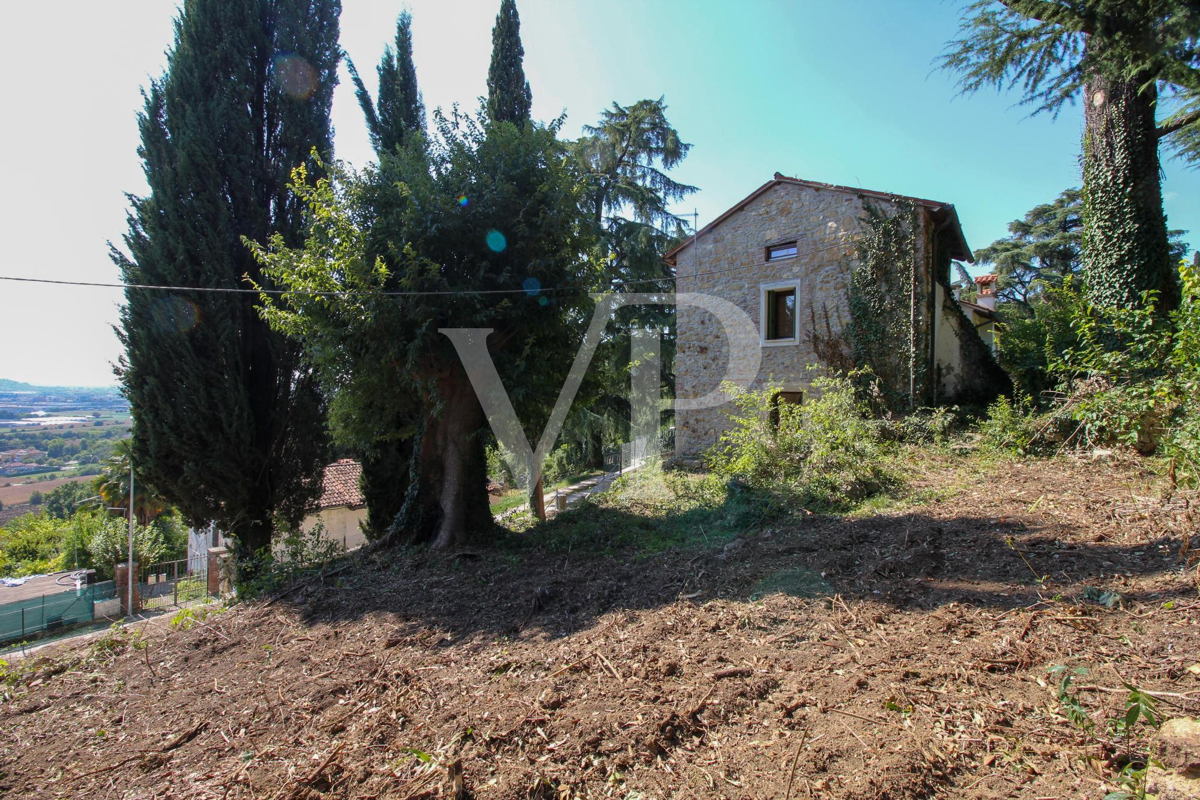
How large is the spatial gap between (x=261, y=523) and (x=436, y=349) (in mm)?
5602

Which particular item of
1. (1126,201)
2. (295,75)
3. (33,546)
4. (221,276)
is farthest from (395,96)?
(33,546)

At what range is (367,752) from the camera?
253cm

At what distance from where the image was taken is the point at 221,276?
28.3 ft

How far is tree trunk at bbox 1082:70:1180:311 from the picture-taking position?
8500mm

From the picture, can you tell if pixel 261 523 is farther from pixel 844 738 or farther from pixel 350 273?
pixel 844 738

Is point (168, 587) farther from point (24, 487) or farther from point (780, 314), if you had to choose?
point (24, 487)

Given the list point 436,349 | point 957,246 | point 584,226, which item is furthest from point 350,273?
point 957,246

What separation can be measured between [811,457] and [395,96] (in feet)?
36.2

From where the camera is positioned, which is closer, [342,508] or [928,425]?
[928,425]

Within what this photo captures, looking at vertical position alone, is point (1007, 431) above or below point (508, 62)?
below

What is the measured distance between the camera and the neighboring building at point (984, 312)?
13918 millimetres

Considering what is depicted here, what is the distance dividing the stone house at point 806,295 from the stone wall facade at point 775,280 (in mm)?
23

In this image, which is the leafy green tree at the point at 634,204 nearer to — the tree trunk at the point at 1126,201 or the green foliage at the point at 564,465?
the green foliage at the point at 564,465

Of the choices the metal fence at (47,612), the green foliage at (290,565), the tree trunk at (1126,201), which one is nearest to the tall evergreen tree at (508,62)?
the green foliage at (290,565)
